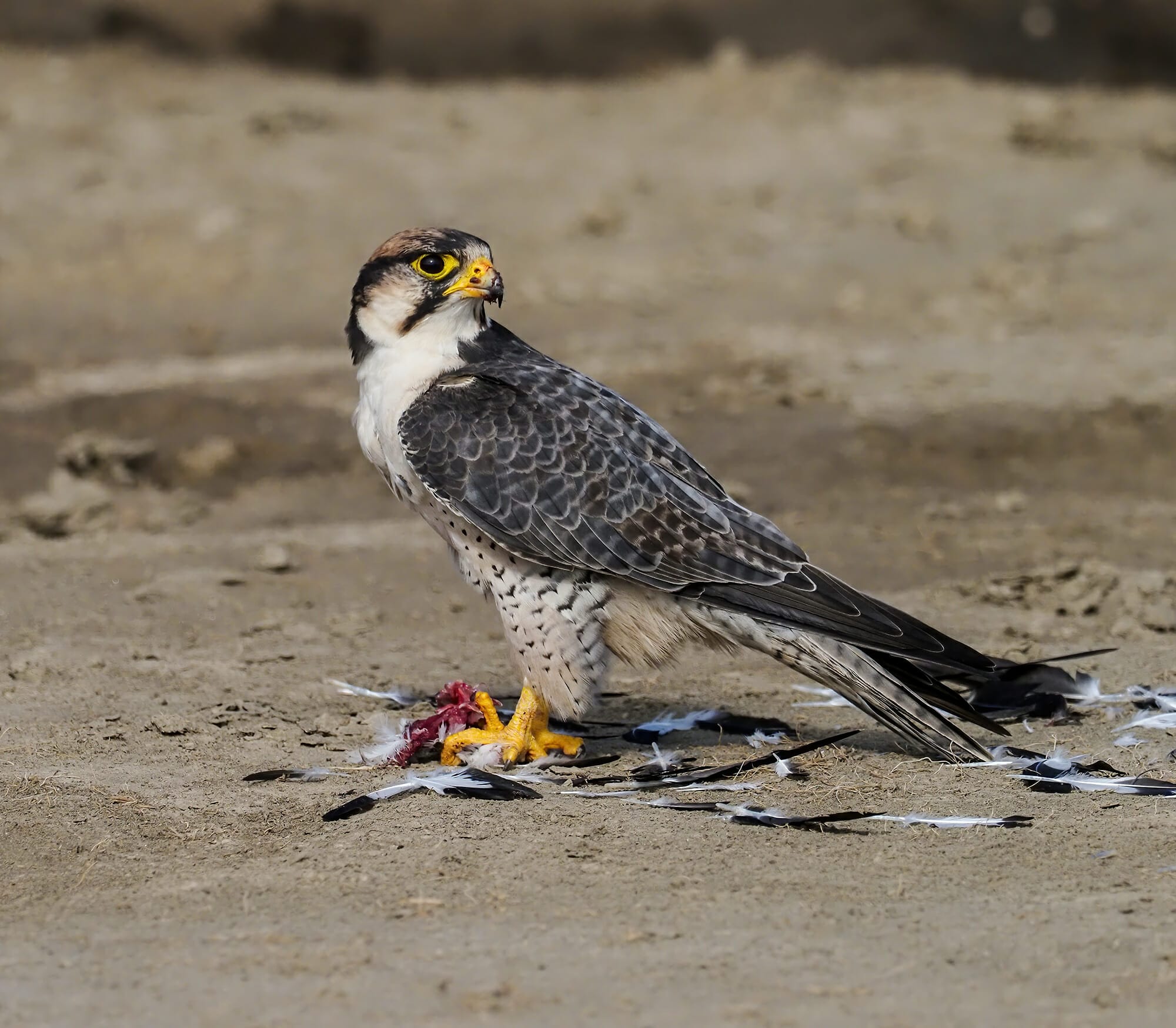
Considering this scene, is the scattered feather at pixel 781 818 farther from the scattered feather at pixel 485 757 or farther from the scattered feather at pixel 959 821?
the scattered feather at pixel 485 757

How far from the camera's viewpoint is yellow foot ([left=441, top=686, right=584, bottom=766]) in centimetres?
477

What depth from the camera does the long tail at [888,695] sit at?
460 cm

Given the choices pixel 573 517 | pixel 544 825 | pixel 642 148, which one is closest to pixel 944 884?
pixel 544 825

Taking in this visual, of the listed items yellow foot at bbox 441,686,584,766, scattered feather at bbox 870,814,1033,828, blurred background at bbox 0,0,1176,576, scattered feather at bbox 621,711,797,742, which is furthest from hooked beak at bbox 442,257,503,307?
blurred background at bbox 0,0,1176,576

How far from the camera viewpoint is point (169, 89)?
13797mm

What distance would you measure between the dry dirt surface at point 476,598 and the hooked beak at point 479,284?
53.8 inches

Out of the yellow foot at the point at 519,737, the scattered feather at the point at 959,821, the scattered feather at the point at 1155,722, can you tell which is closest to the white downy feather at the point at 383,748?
the yellow foot at the point at 519,737

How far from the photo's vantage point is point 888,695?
4598 mm

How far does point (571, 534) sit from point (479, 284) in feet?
2.50

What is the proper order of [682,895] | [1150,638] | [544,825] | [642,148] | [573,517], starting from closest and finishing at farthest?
1. [682,895]
2. [544,825]
3. [573,517]
4. [1150,638]
5. [642,148]

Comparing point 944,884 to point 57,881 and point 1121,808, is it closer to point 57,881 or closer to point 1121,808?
point 1121,808

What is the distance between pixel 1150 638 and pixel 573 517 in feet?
8.30

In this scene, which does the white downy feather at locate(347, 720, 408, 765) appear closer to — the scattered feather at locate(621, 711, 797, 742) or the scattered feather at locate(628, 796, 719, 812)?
the scattered feather at locate(621, 711, 797, 742)

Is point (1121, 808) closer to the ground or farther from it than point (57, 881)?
farther from it
